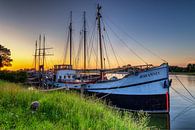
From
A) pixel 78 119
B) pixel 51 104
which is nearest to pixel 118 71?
pixel 51 104

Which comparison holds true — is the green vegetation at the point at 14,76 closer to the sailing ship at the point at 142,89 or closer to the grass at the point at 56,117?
the sailing ship at the point at 142,89

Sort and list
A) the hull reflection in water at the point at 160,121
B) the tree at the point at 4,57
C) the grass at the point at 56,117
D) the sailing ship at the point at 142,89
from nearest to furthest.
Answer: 1. the grass at the point at 56,117
2. the hull reflection in water at the point at 160,121
3. the sailing ship at the point at 142,89
4. the tree at the point at 4,57

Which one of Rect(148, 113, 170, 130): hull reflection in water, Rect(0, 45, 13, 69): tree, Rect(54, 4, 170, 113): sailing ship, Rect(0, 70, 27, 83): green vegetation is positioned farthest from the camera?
Rect(0, 45, 13, 69): tree

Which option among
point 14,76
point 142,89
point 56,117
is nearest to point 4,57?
point 14,76

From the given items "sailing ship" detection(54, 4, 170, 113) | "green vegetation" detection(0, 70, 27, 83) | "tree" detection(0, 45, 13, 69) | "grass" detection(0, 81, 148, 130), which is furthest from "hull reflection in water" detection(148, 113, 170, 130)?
"tree" detection(0, 45, 13, 69)

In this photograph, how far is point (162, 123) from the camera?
19.2 metres

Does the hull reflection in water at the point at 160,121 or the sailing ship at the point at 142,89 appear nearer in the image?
the hull reflection in water at the point at 160,121

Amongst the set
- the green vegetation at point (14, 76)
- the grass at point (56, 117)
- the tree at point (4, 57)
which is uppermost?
the tree at point (4, 57)

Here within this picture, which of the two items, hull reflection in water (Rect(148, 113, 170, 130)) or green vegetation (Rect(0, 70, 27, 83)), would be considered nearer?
hull reflection in water (Rect(148, 113, 170, 130))

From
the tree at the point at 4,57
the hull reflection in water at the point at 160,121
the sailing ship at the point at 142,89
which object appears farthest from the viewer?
the tree at the point at 4,57

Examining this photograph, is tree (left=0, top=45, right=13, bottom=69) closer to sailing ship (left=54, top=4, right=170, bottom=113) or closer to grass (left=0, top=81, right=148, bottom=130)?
sailing ship (left=54, top=4, right=170, bottom=113)

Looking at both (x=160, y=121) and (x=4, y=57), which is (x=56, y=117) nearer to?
(x=160, y=121)

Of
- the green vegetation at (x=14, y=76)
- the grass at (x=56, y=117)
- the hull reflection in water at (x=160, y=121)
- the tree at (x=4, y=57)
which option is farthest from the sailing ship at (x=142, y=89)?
the tree at (x=4, y=57)

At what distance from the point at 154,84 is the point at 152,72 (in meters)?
1.04
